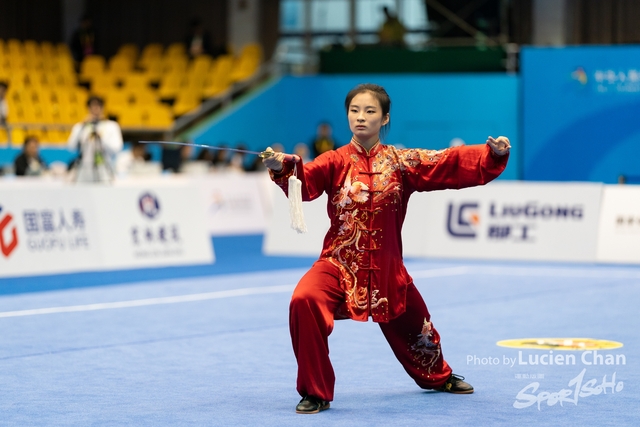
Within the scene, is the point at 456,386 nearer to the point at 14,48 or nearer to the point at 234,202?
the point at 234,202

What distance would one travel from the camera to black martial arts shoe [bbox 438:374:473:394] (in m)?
6.27

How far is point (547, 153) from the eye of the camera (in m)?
23.6

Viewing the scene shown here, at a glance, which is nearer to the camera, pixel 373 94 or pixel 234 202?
pixel 373 94

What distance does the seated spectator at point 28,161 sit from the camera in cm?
1694

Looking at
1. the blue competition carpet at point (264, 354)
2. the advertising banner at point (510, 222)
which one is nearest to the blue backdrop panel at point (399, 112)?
Result: the advertising banner at point (510, 222)

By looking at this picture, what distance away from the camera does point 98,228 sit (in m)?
12.9

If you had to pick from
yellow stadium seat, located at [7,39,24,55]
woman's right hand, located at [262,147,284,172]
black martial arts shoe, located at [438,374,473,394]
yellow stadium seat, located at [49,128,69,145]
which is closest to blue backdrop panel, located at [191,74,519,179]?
yellow stadium seat, located at [49,128,69,145]

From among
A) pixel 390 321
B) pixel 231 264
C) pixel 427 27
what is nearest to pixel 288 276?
pixel 231 264

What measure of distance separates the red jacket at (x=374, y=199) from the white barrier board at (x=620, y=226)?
8359 millimetres

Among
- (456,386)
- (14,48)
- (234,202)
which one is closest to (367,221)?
(456,386)

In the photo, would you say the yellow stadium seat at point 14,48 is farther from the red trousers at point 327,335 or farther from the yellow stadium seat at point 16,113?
the red trousers at point 327,335

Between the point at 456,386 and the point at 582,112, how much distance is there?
Answer: 1785 centimetres

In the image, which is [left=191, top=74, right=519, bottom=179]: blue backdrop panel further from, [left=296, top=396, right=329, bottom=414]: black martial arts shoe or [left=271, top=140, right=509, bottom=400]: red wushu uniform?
[left=296, top=396, right=329, bottom=414]: black martial arts shoe

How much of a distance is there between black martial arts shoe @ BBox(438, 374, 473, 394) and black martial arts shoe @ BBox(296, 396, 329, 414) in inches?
35.0
